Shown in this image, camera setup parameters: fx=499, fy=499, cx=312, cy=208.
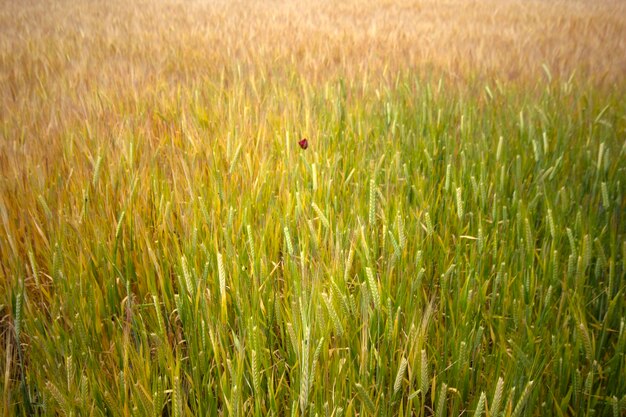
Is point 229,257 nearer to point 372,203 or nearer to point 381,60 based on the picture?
point 372,203

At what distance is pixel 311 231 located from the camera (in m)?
0.87

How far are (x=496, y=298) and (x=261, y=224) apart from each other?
19.9 inches

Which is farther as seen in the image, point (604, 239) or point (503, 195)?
point (503, 195)

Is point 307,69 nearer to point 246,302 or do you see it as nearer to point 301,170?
point 301,170

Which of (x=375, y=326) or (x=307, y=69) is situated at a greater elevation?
(x=307, y=69)

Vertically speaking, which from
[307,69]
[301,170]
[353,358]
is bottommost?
[353,358]

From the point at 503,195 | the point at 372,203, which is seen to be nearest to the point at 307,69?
the point at 503,195

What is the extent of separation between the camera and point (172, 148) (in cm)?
154

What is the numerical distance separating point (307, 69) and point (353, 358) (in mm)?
2173

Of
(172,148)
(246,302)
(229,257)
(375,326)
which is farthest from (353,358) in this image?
(172,148)

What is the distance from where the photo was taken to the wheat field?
71 centimetres

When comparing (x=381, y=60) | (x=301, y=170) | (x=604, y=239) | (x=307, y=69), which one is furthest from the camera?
(x=381, y=60)

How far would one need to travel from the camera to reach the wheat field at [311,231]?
712 mm

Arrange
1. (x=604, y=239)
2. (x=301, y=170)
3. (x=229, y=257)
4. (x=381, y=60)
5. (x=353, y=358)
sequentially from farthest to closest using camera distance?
(x=381, y=60) < (x=301, y=170) < (x=604, y=239) < (x=229, y=257) < (x=353, y=358)
